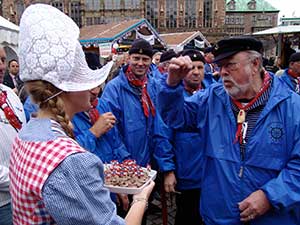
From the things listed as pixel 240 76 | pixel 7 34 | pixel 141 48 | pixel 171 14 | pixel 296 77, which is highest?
pixel 171 14

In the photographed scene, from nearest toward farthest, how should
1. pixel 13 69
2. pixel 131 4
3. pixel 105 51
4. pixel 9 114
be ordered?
pixel 9 114
pixel 13 69
pixel 105 51
pixel 131 4

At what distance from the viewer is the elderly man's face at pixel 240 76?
2.24m

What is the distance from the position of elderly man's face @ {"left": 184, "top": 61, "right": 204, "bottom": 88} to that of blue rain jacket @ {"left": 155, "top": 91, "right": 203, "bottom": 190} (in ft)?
2.23

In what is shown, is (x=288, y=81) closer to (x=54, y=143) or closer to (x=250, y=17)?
(x=54, y=143)

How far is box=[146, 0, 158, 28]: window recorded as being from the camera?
172 ft

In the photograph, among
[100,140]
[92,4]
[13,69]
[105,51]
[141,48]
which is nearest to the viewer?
[100,140]

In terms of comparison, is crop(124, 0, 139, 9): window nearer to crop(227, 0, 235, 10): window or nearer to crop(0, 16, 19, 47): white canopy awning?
crop(227, 0, 235, 10): window

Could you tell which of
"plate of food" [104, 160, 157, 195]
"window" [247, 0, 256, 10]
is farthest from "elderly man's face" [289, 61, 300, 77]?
"window" [247, 0, 256, 10]

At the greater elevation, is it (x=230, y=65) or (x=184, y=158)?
(x=230, y=65)

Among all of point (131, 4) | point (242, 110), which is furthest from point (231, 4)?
point (242, 110)

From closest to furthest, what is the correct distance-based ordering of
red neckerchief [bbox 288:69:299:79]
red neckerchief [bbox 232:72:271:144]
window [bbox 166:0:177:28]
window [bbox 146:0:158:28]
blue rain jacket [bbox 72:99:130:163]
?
red neckerchief [bbox 232:72:271:144]
blue rain jacket [bbox 72:99:130:163]
red neckerchief [bbox 288:69:299:79]
window [bbox 146:0:158:28]
window [bbox 166:0:177:28]

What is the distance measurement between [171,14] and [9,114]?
52.9 meters

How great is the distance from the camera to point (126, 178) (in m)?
2.11

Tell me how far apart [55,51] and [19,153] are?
46cm
